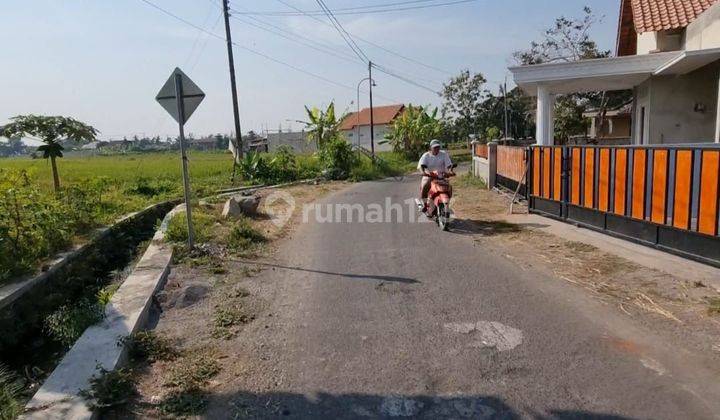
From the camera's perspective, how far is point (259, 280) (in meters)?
7.05

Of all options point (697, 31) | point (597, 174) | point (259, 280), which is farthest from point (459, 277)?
point (697, 31)

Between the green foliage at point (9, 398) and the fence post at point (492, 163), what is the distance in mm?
14310

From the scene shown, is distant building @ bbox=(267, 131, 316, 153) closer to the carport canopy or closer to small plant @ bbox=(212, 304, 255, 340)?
the carport canopy

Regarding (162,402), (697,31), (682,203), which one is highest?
(697,31)

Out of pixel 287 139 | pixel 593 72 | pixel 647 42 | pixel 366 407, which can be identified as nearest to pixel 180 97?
pixel 366 407

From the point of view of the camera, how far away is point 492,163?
16.9 metres

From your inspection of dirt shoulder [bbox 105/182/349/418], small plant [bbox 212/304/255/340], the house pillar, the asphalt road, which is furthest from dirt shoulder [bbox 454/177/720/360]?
the house pillar

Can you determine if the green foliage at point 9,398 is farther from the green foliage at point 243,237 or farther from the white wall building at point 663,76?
the white wall building at point 663,76

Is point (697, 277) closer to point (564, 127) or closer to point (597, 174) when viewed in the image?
point (597, 174)

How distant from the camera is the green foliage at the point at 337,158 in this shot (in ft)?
83.4

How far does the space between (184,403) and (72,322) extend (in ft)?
8.54

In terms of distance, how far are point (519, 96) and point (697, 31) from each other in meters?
39.2

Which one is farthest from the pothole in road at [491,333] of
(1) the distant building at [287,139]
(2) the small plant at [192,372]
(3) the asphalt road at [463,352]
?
(1) the distant building at [287,139]

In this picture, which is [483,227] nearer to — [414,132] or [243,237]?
[243,237]
